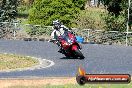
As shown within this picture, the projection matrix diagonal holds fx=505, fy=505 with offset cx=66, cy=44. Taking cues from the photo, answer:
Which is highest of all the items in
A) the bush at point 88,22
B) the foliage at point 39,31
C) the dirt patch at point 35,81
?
the dirt patch at point 35,81

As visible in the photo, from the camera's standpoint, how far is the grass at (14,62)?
18991 mm

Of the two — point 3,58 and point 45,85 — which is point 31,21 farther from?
point 45,85

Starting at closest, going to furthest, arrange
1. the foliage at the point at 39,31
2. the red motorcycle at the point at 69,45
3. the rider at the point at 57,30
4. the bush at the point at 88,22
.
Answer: the red motorcycle at the point at 69,45 < the rider at the point at 57,30 < the foliage at the point at 39,31 < the bush at the point at 88,22

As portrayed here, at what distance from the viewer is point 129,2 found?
3244 cm

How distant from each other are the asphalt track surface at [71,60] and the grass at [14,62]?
A: 98 cm

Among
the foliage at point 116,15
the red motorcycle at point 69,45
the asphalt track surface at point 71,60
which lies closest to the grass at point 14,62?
the asphalt track surface at point 71,60

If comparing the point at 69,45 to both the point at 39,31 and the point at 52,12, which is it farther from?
the point at 52,12

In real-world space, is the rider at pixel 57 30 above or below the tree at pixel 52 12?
above

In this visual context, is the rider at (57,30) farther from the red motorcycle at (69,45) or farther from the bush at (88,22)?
the bush at (88,22)

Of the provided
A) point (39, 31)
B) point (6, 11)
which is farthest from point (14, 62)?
point (6, 11)

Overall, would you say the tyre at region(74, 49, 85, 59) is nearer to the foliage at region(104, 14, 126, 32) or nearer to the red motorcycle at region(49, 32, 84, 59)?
the red motorcycle at region(49, 32, 84, 59)

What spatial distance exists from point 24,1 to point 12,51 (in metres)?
43.0

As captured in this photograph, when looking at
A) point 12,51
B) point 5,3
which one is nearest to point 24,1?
point 5,3

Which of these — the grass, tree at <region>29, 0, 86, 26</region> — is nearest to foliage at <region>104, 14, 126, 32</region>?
tree at <region>29, 0, 86, 26</region>
